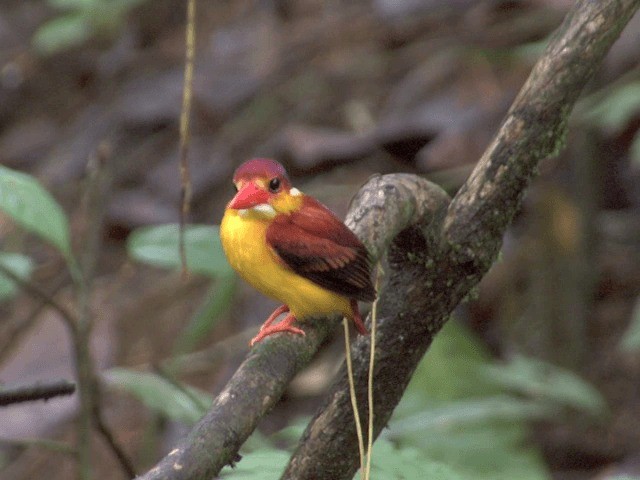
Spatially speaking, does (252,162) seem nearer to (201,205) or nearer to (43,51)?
(201,205)

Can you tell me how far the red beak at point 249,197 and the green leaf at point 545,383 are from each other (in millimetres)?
1750

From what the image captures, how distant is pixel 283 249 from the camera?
177 centimetres

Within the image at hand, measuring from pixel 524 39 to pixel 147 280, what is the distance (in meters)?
2.02

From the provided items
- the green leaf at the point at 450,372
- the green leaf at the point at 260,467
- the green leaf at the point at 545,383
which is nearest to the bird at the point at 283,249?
the green leaf at the point at 260,467

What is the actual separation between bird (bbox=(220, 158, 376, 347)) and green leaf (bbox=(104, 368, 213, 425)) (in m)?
0.76

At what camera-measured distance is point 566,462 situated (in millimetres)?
3969

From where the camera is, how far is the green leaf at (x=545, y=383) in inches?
131

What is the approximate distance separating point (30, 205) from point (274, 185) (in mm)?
662

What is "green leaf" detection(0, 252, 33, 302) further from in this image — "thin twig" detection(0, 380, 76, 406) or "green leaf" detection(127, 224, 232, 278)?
"thin twig" detection(0, 380, 76, 406)

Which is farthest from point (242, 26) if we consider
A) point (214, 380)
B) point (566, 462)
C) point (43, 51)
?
point (566, 462)

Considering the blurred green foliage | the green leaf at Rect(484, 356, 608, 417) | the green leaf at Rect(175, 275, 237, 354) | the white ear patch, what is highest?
the blurred green foliage

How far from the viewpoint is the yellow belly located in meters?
1.76

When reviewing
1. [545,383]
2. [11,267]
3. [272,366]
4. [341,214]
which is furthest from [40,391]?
[341,214]

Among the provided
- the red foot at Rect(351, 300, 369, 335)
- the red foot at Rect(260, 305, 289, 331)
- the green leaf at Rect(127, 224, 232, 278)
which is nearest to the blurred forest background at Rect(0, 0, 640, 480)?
the green leaf at Rect(127, 224, 232, 278)
